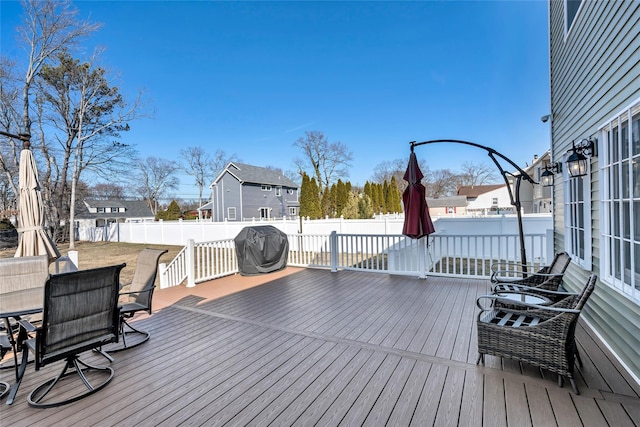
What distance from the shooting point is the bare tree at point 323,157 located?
28.8 m

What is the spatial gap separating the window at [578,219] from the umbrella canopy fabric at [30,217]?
6657 mm

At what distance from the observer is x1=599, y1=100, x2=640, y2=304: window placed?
90.4 inches

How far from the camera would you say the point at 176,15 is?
9086mm

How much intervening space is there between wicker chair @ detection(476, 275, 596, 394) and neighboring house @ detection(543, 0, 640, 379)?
48cm

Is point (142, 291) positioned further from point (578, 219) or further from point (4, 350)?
point (578, 219)

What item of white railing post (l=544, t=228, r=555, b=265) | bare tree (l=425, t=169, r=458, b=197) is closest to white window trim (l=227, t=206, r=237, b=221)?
white railing post (l=544, t=228, r=555, b=265)

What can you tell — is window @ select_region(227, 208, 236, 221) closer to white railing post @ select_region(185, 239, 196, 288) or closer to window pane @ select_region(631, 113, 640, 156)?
white railing post @ select_region(185, 239, 196, 288)

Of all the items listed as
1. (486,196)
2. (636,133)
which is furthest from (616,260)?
(486,196)

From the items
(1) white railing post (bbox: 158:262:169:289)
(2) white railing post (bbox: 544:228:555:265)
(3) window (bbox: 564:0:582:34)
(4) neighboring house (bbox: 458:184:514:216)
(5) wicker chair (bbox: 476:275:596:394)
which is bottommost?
(1) white railing post (bbox: 158:262:169:289)

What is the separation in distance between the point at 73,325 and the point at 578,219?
5.69m

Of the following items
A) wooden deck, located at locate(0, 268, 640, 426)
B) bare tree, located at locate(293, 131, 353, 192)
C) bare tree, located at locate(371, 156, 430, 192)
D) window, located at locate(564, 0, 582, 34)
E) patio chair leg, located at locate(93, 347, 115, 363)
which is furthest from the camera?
bare tree, located at locate(371, 156, 430, 192)

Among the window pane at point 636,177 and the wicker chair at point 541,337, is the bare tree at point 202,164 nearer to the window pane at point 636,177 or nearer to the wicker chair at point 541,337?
the wicker chair at point 541,337

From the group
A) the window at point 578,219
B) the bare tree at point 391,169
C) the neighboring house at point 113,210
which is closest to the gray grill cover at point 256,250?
the window at point 578,219

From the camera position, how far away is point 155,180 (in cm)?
3900
